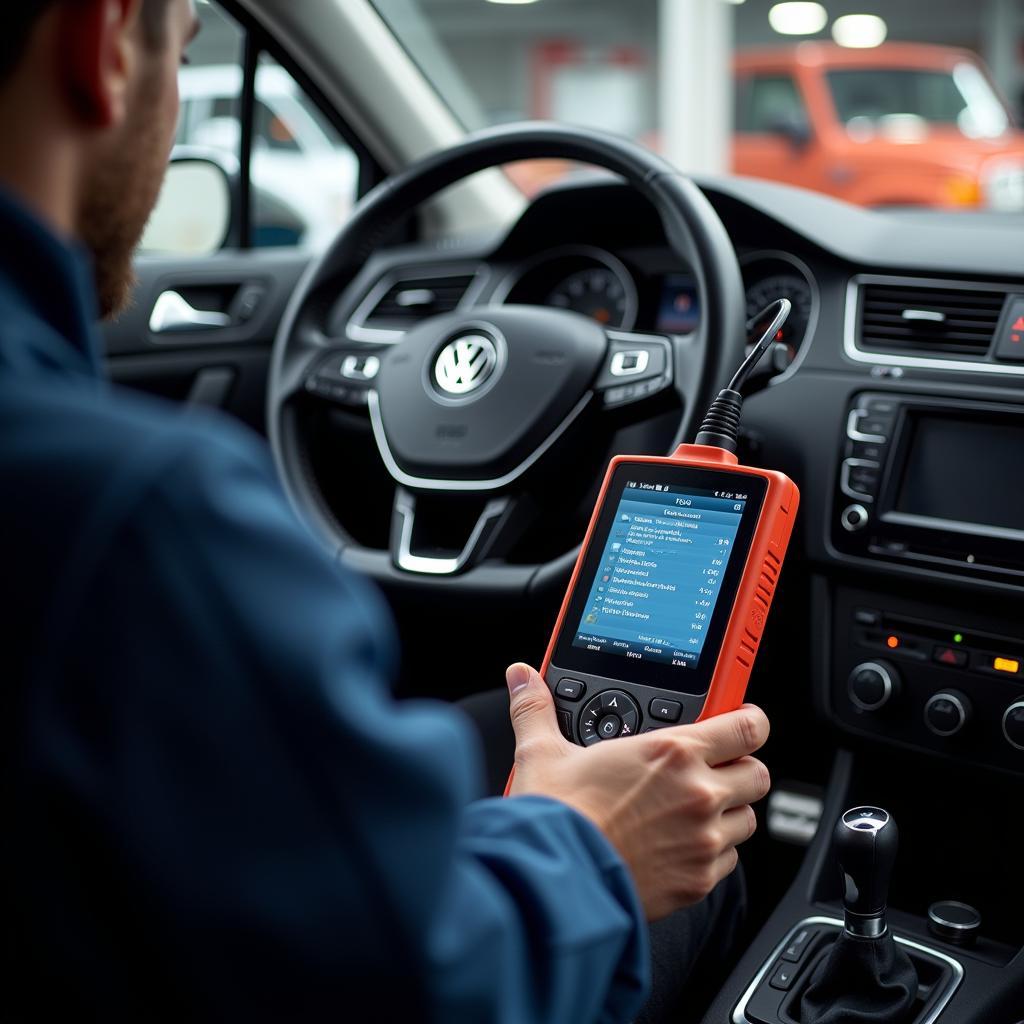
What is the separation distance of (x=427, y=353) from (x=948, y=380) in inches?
22.3

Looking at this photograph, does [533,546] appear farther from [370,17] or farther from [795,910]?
[370,17]

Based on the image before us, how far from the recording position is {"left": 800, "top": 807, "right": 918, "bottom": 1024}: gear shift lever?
3.61ft

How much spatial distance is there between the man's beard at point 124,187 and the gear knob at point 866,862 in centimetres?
78

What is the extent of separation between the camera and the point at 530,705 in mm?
941

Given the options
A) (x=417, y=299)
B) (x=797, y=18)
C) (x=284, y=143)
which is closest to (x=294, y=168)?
(x=284, y=143)

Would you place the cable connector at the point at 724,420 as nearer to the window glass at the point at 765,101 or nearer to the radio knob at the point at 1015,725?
the radio knob at the point at 1015,725

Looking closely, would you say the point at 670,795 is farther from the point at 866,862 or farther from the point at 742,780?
the point at 866,862

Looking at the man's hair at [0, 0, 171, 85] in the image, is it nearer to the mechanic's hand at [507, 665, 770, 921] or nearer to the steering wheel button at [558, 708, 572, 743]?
the mechanic's hand at [507, 665, 770, 921]

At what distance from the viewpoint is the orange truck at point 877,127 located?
6609 millimetres

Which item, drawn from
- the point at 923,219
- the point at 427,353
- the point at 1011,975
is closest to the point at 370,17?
the point at 427,353

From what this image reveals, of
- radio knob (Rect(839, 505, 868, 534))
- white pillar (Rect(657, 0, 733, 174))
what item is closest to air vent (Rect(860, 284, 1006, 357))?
radio knob (Rect(839, 505, 868, 534))

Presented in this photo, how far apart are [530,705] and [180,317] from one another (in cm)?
126

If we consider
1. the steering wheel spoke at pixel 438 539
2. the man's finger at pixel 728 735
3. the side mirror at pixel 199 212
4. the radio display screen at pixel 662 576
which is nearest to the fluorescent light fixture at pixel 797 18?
the side mirror at pixel 199 212

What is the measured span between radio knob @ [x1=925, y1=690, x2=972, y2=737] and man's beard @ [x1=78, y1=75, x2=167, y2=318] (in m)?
0.95
